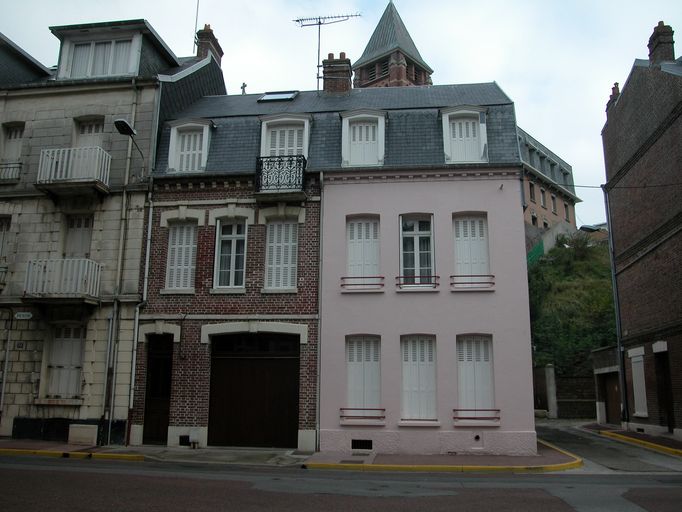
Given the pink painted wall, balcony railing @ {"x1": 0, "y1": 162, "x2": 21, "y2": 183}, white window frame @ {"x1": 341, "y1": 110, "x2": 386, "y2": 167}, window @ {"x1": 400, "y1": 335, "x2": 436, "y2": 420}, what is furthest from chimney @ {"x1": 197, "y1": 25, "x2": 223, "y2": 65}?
window @ {"x1": 400, "y1": 335, "x2": 436, "y2": 420}

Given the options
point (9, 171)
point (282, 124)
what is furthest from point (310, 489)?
point (9, 171)

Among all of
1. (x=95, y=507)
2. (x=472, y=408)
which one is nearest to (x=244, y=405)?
(x=472, y=408)

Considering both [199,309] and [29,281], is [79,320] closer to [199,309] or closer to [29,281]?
[29,281]

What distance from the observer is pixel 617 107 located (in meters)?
23.8

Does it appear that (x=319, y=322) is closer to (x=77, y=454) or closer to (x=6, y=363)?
(x=77, y=454)

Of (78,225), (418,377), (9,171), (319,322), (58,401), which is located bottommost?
(58,401)

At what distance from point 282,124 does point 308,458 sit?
895 cm

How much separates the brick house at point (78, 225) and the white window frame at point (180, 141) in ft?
1.81

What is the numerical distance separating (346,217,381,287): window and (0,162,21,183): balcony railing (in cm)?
970

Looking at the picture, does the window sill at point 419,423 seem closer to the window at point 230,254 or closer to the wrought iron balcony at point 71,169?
the window at point 230,254

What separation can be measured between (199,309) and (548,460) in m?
9.22

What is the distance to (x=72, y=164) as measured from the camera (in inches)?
667

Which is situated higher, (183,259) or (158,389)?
(183,259)

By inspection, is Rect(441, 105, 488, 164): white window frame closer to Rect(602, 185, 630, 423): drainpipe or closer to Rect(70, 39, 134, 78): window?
Rect(70, 39, 134, 78): window
